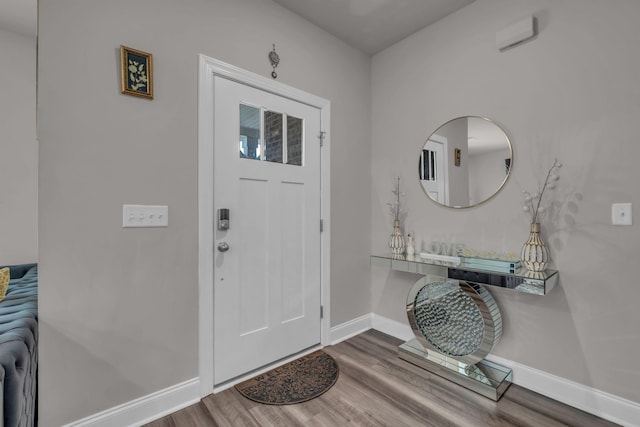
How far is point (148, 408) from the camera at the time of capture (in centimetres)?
160

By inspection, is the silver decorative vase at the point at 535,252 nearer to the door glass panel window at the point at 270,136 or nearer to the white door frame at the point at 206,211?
the door glass panel window at the point at 270,136

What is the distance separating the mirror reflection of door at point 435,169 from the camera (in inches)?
93.4

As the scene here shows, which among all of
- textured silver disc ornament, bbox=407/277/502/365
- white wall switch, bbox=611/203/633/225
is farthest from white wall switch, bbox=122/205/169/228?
white wall switch, bbox=611/203/633/225

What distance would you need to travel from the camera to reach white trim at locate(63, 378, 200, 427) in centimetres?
147

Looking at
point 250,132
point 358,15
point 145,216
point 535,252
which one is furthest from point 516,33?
point 145,216

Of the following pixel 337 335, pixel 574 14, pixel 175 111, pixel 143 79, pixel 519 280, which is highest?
pixel 574 14

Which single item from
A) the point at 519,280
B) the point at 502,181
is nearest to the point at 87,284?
the point at 519,280

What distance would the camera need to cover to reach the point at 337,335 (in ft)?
8.43

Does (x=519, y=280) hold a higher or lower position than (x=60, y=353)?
higher

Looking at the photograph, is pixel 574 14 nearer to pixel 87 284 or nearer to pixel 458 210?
pixel 458 210

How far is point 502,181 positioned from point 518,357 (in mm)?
1237

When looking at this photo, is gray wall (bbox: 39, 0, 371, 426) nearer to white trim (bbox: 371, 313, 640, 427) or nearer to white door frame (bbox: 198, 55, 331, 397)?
white door frame (bbox: 198, 55, 331, 397)

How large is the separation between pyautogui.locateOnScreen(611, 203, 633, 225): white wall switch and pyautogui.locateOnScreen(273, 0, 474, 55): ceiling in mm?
1772

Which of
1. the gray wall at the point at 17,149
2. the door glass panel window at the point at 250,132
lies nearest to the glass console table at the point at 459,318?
the door glass panel window at the point at 250,132
